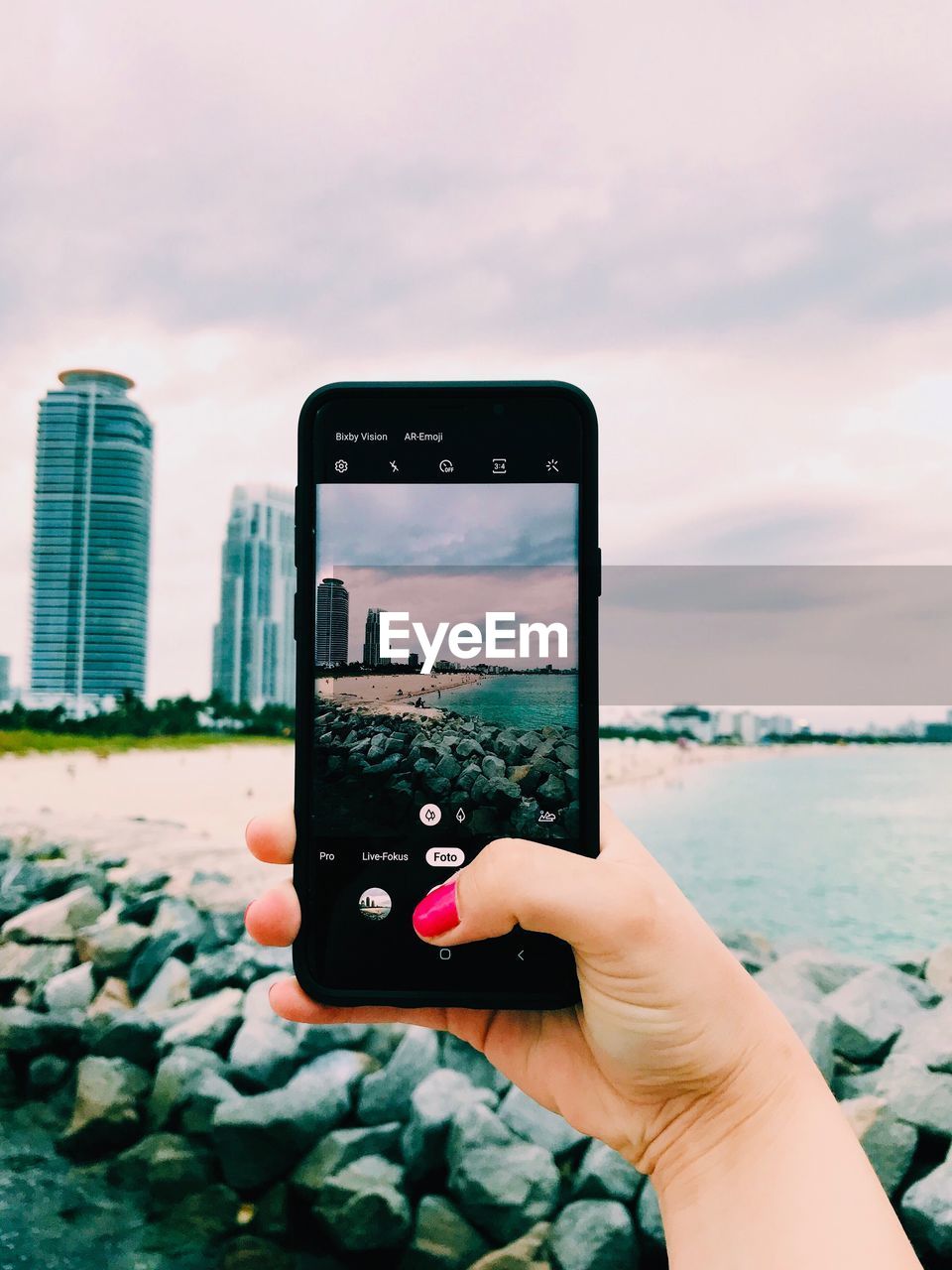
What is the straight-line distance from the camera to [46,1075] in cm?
200

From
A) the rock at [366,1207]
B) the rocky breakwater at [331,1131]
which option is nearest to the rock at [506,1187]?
the rocky breakwater at [331,1131]

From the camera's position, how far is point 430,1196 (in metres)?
1.55

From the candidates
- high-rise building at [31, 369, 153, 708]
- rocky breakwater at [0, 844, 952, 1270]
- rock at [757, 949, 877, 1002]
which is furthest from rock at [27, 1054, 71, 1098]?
rock at [757, 949, 877, 1002]

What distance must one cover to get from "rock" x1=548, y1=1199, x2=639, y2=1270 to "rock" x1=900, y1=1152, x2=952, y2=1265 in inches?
17.0

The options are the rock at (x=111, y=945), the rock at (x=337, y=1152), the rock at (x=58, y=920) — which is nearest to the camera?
the rock at (x=337, y=1152)

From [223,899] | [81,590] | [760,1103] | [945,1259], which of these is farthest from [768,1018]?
[81,590]

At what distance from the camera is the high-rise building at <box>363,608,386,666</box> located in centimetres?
65

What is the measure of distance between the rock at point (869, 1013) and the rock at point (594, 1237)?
1.68 feet

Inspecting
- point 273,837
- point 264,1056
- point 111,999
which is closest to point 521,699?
point 273,837

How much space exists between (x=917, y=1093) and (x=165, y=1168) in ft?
4.48

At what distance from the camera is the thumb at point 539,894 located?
21.4 inches

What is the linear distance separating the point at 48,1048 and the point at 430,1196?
100 cm

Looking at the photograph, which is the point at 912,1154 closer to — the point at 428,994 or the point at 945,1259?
the point at 945,1259

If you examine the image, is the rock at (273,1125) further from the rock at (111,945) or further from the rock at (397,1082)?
the rock at (111,945)
